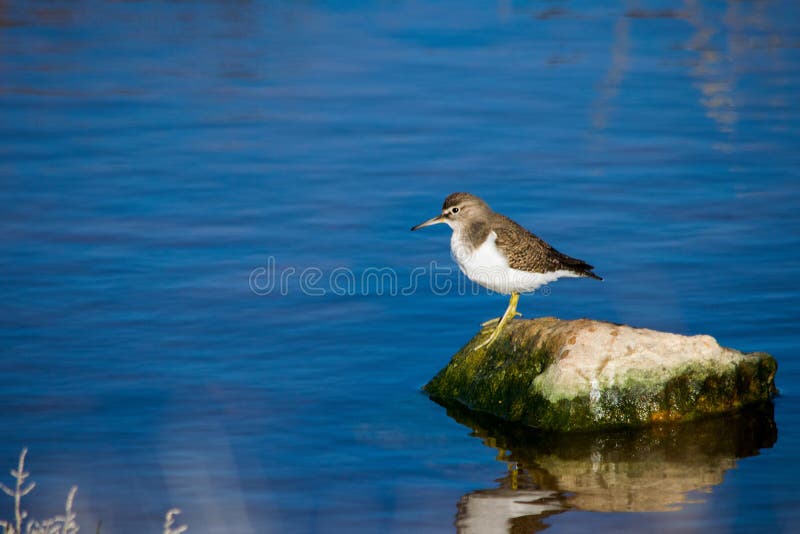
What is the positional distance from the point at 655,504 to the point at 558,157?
28.6 feet

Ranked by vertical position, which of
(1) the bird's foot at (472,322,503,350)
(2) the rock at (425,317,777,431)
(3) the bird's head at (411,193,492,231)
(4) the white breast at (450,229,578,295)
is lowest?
(2) the rock at (425,317,777,431)

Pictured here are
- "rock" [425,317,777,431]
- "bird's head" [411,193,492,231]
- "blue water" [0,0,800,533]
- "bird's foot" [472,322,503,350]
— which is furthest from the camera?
"bird's head" [411,193,492,231]

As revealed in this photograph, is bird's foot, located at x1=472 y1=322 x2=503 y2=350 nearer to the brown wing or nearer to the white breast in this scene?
the white breast

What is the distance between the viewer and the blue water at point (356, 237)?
825 cm

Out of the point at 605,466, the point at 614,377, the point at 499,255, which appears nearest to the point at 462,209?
the point at 499,255

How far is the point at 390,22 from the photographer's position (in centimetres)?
2345

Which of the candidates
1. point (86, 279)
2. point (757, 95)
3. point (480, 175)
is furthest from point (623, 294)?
point (757, 95)

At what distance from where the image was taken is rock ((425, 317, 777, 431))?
28.2 feet

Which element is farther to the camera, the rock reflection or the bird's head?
the bird's head

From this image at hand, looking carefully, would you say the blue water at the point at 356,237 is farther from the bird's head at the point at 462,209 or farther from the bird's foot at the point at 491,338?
the bird's head at the point at 462,209

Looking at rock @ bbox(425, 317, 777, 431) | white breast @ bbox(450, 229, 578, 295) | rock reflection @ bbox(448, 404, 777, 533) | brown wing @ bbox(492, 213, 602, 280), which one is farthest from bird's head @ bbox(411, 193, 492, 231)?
rock reflection @ bbox(448, 404, 777, 533)

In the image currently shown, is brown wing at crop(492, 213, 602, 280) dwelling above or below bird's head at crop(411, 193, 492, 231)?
below

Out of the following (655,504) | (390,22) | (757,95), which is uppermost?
(390,22)

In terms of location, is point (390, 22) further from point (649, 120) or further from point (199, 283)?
point (199, 283)
